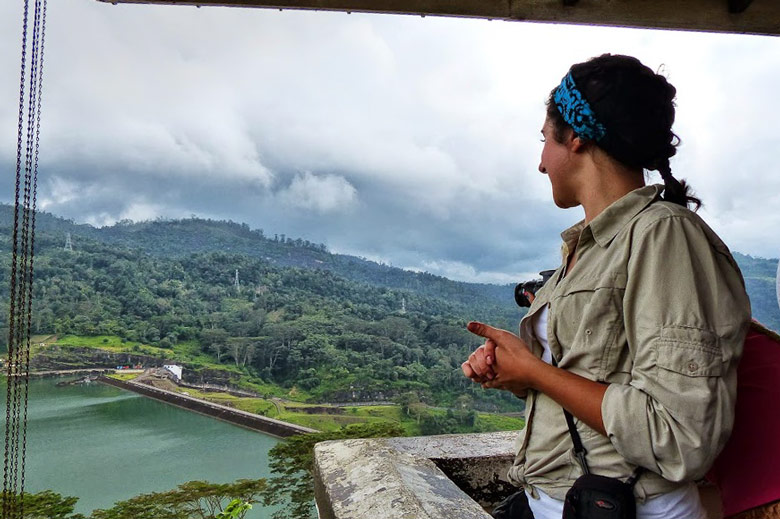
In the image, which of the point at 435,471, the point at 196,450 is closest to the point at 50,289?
the point at 196,450

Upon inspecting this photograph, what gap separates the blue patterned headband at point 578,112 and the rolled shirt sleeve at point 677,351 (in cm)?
19

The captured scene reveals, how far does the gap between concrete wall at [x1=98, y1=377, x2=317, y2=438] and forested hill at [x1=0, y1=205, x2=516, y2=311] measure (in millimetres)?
21680

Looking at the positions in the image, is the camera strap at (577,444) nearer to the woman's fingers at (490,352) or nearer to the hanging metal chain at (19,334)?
the woman's fingers at (490,352)

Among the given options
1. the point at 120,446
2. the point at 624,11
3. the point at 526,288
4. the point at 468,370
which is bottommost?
the point at 120,446

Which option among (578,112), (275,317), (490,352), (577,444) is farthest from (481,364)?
(275,317)

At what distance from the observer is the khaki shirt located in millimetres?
703

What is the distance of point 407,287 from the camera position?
194 ft

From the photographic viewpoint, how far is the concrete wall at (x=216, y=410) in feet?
90.6

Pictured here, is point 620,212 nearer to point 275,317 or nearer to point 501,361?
point 501,361

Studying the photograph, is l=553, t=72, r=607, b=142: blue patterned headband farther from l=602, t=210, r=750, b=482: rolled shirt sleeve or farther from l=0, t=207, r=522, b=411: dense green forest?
l=0, t=207, r=522, b=411: dense green forest

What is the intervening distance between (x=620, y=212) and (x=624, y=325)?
18 centimetres

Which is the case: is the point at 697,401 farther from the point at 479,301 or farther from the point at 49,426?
the point at 479,301

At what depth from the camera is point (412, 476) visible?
134 cm

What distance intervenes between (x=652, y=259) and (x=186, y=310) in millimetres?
44018
